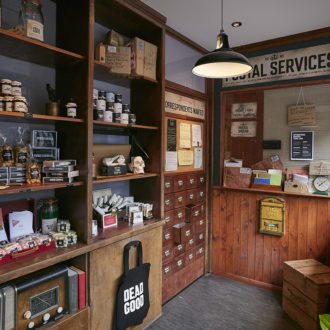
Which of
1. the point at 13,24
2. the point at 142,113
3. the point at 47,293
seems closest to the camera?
the point at 47,293

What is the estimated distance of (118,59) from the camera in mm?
1981

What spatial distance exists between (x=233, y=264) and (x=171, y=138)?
1591mm

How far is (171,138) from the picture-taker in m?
2.68

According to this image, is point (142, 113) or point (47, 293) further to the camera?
point (142, 113)

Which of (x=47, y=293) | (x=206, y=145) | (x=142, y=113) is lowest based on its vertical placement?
(x=47, y=293)

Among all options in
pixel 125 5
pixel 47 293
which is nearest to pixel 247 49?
pixel 125 5

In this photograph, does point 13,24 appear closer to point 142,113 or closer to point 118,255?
point 142,113

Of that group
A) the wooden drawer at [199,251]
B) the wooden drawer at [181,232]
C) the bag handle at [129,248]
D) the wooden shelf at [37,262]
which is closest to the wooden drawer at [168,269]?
the wooden drawer at [181,232]

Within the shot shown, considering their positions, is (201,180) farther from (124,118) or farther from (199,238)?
(124,118)

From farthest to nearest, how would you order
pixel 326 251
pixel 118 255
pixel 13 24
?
1. pixel 326 251
2. pixel 118 255
3. pixel 13 24

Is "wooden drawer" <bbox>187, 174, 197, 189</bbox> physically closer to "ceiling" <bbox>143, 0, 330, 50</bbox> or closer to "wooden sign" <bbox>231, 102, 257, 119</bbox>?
"wooden sign" <bbox>231, 102, 257, 119</bbox>

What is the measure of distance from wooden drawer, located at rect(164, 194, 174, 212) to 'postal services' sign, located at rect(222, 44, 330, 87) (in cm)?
144

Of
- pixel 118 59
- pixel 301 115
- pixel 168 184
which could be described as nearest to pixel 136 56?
pixel 118 59

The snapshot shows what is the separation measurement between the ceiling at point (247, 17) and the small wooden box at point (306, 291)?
2.08 m
